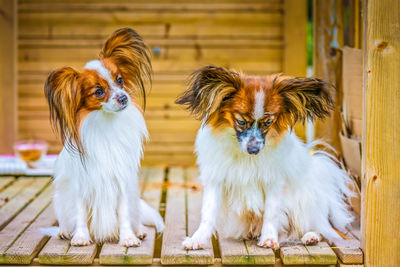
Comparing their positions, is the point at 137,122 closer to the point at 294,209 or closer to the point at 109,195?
the point at 109,195

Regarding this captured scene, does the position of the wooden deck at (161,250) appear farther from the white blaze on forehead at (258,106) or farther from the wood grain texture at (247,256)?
the white blaze on forehead at (258,106)

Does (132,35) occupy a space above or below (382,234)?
above

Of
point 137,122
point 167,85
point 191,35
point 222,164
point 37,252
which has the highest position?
point 191,35

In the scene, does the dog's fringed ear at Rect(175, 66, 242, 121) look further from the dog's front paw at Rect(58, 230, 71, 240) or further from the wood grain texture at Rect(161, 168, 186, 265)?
→ the dog's front paw at Rect(58, 230, 71, 240)

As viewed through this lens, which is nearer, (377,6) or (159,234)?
(377,6)

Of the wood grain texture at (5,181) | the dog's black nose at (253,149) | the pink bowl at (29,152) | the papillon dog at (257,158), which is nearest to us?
the dog's black nose at (253,149)

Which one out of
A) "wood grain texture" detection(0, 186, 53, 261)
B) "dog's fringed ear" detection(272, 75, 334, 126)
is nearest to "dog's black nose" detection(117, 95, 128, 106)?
"dog's fringed ear" detection(272, 75, 334, 126)

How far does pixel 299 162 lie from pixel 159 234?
1.02 m

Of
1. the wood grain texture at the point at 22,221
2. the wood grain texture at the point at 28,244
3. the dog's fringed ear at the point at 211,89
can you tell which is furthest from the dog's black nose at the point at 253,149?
the wood grain texture at the point at 22,221

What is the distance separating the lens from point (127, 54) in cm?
316

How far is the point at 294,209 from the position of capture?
3262 millimetres

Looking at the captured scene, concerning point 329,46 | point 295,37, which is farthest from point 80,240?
point 295,37

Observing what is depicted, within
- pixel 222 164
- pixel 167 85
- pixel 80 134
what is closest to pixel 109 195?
pixel 80 134

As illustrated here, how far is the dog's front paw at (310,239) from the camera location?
10.5 ft
